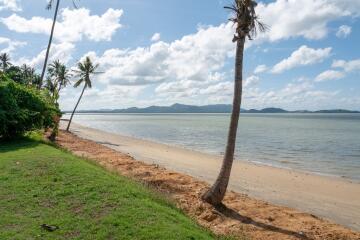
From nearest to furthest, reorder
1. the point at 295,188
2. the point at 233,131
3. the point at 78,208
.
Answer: the point at 78,208, the point at 233,131, the point at 295,188

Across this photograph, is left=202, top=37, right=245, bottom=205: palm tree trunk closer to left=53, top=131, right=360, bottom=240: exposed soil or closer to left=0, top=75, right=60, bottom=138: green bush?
left=53, top=131, right=360, bottom=240: exposed soil

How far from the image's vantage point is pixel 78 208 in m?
8.41

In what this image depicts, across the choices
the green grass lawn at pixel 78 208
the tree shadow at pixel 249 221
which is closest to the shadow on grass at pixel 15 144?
the green grass lawn at pixel 78 208

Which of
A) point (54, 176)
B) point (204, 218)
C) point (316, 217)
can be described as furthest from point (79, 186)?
point (316, 217)

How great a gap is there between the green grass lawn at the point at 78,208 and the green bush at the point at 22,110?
7530 millimetres

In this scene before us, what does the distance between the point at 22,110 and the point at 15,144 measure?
2.44 metres

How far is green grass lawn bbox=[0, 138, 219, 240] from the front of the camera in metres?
7.18

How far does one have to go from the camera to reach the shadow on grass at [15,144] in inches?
637

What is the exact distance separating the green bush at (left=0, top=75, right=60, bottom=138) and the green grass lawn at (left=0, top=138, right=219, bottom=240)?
753cm

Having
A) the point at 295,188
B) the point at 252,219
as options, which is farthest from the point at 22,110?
the point at 295,188

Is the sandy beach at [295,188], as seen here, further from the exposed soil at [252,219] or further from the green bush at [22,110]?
the green bush at [22,110]

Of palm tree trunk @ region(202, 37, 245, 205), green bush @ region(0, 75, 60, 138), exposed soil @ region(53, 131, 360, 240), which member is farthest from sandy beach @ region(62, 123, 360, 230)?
green bush @ region(0, 75, 60, 138)

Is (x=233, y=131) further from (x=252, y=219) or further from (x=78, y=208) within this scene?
(x=78, y=208)

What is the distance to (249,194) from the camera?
15516 millimetres
